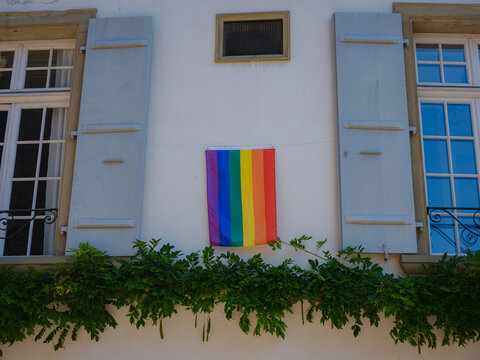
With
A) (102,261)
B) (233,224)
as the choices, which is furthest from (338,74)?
(102,261)

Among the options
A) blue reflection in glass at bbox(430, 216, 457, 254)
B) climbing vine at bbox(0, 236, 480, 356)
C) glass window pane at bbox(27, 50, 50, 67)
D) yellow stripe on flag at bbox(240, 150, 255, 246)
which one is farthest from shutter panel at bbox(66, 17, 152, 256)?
blue reflection in glass at bbox(430, 216, 457, 254)

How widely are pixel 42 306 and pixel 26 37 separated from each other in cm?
264

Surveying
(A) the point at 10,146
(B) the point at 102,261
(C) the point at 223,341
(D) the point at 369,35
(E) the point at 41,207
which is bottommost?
(C) the point at 223,341

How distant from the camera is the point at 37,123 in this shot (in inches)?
233

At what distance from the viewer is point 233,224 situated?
5.13m

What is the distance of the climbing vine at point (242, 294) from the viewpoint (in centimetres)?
463

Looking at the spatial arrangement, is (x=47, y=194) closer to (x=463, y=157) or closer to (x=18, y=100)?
(x=18, y=100)

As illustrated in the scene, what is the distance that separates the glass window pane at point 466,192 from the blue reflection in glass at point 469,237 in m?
0.15

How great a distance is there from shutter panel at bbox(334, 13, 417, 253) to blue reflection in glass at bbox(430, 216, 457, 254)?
35cm

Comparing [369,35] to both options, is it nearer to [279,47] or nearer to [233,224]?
[279,47]

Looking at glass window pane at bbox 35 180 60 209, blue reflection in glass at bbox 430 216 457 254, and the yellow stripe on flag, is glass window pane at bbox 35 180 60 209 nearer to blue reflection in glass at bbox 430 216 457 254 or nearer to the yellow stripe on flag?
→ the yellow stripe on flag

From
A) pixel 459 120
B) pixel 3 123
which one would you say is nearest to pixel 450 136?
pixel 459 120

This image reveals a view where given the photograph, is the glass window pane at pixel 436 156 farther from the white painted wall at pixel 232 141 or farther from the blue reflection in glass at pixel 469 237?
the white painted wall at pixel 232 141

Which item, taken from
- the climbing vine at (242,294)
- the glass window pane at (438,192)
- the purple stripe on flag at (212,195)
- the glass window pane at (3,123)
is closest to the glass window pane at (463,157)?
the glass window pane at (438,192)
